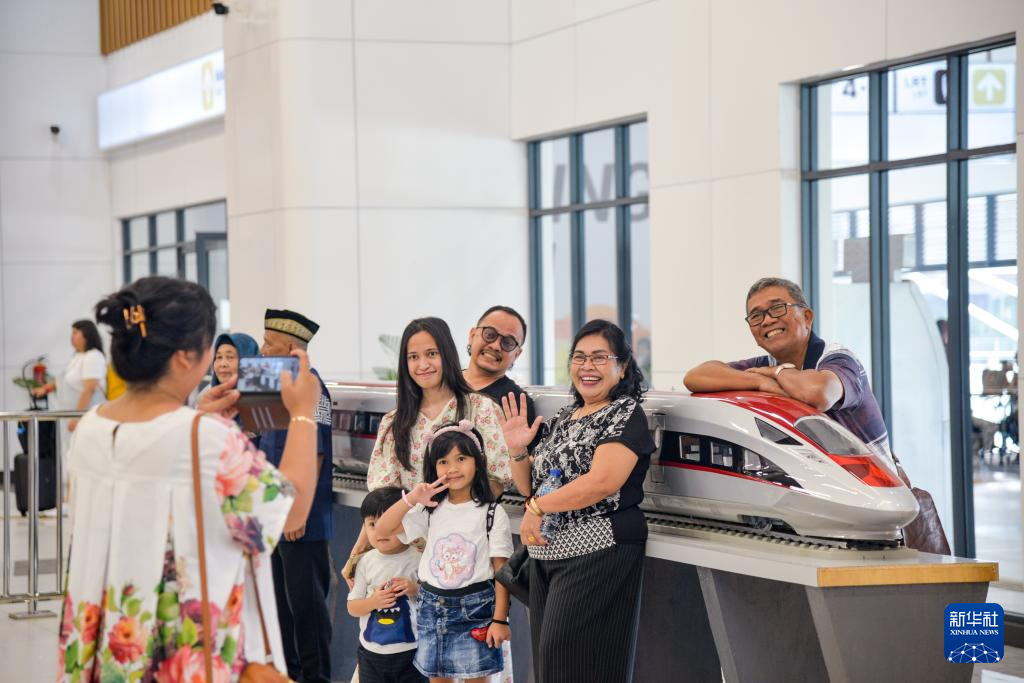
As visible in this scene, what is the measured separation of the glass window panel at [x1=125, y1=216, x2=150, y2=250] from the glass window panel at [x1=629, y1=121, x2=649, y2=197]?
9.21m

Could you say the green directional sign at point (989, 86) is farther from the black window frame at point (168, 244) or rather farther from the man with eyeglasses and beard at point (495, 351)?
the black window frame at point (168, 244)

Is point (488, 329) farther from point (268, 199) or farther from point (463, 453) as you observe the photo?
point (268, 199)

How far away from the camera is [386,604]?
196 inches

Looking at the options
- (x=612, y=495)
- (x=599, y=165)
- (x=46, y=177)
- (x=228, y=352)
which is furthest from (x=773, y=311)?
(x=46, y=177)

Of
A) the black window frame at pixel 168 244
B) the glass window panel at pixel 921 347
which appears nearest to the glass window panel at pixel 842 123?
the glass window panel at pixel 921 347

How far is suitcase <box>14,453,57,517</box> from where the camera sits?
1109 centimetres

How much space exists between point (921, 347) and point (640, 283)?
329 centimetres

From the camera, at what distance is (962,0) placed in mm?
7863

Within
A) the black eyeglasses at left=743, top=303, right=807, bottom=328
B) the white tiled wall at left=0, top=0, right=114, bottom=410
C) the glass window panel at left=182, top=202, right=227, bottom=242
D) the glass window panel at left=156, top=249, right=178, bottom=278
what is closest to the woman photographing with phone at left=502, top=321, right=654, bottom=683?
the black eyeglasses at left=743, top=303, right=807, bottom=328

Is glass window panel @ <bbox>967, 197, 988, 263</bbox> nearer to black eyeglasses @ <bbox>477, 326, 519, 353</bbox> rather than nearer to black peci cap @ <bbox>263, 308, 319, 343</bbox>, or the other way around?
black eyeglasses @ <bbox>477, 326, 519, 353</bbox>

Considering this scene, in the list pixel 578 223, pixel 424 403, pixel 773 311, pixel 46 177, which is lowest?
pixel 424 403

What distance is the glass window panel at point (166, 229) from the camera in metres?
17.7

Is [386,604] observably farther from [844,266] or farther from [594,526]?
[844,266]

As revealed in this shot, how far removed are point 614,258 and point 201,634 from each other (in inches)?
358
